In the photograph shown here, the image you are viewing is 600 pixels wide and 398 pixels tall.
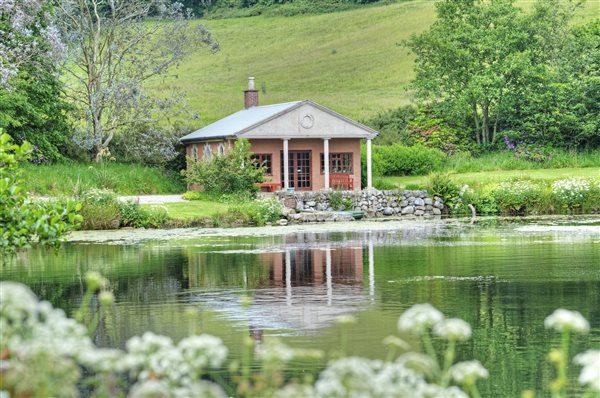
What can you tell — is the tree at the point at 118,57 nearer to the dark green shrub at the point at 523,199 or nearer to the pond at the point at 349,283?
the dark green shrub at the point at 523,199

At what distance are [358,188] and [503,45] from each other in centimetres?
1388

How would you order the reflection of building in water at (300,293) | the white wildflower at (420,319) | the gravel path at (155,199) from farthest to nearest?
the gravel path at (155,199)
the reflection of building in water at (300,293)
the white wildflower at (420,319)

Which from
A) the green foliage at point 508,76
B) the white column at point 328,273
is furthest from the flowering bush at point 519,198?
the white column at point 328,273

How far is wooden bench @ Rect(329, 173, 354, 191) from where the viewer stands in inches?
1933

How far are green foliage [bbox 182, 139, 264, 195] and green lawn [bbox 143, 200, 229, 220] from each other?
173 cm

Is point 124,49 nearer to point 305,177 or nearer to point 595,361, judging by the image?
point 305,177

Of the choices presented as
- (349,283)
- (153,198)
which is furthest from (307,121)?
(349,283)

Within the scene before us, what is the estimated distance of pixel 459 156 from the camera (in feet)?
185

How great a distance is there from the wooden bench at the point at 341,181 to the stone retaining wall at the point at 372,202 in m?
3.09

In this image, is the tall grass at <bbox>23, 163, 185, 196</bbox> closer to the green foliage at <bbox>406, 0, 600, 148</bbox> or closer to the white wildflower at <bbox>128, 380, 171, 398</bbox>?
the green foliage at <bbox>406, 0, 600, 148</bbox>

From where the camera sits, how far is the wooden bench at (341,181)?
4909 cm

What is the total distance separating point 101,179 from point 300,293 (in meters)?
27.0

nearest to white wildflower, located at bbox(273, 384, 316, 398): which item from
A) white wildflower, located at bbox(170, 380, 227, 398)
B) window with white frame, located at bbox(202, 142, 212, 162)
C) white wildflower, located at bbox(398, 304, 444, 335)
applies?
white wildflower, located at bbox(170, 380, 227, 398)

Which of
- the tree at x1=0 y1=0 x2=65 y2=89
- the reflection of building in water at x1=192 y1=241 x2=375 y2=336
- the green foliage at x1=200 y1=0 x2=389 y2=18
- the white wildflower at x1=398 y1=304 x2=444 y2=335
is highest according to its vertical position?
the green foliage at x1=200 y1=0 x2=389 y2=18
